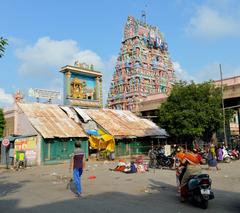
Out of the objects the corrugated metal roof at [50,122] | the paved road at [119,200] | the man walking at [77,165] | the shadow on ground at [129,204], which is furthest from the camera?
the corrugated metal roof at [50,122]

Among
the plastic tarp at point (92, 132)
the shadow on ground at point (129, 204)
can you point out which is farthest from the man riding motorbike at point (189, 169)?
the plastic tarp at point (92, 132)

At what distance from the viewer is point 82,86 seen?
37781 millimetres

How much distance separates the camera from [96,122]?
31.3 metres

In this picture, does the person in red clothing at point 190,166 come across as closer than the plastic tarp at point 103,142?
Yes

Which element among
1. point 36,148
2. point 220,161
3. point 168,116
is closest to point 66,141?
point 36,148

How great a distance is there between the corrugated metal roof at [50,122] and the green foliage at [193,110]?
9.16 meters

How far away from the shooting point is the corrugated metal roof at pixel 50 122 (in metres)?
25.5

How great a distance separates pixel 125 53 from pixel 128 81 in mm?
6695

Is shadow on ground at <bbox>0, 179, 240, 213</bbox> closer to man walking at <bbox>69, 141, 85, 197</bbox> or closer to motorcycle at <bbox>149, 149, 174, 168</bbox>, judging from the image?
man walking at <bbox>69, 141, 85, 197</bbox>

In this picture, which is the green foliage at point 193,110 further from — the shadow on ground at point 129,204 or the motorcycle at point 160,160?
the shadow on ground at point 129,204

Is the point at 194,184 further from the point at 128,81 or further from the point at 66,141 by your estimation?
the point at 128,81

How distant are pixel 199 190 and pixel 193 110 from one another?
2140 centimetres

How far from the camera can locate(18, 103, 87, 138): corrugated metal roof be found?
25.5 m

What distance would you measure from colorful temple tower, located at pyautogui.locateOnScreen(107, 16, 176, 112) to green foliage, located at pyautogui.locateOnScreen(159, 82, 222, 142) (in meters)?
29.7
